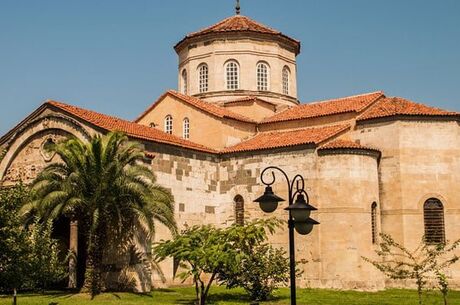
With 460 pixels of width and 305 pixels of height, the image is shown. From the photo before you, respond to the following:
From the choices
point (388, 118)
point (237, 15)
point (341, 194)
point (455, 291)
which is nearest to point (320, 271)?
point (341, 194)

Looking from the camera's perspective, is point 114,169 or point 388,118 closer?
point 114,169

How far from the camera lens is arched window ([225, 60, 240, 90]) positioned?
34.5 meters

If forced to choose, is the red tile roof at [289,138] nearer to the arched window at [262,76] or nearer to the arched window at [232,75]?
the arched window at [262,76]

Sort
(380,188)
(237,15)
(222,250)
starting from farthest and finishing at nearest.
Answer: (237,15)
(380,188)
(222,250)

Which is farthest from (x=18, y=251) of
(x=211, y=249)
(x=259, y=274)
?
(x=259, y=274)

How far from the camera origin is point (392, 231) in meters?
26.9

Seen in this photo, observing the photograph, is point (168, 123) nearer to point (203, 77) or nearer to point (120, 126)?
point (203, 77)

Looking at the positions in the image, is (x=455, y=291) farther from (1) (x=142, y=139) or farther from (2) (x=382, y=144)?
(1) (x=142, y=139)

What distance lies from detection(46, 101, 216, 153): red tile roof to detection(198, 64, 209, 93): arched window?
6957 millimetres

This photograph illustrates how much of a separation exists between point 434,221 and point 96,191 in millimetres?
14791

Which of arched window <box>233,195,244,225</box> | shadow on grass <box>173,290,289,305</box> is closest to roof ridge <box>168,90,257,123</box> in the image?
arched window <box>233,195,244,225</box>

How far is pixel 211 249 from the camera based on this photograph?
19.3 m

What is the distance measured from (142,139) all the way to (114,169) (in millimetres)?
3711

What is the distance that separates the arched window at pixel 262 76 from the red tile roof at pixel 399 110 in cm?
740
